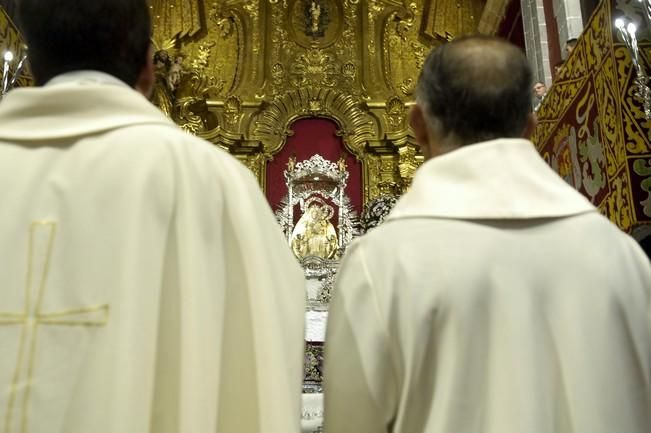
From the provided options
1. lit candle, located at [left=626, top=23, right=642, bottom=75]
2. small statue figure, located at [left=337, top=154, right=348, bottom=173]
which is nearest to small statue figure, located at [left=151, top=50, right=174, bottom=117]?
small statue figure, located at [left=337, top=154, right=348, bottom=173]

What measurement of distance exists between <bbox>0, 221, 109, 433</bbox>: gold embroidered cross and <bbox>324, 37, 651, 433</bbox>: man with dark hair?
52 centimetres

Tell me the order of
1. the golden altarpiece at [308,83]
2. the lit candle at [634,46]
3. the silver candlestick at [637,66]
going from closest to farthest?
1. the silver candlestick at [637,66]
2. the lit candle at [634,46]
3. the golden altarpiece at [308,83]

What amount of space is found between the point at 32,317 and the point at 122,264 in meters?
0.19

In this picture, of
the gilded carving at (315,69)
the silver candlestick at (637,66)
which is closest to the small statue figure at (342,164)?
the gilded carving at (315,69)

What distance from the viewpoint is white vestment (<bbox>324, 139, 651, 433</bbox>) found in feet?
5.11

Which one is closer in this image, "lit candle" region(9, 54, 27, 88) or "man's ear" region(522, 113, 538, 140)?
"man's ear" region(522, 113, 538, 140)

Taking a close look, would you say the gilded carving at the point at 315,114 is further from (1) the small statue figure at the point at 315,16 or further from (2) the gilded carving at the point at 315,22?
(1) the small statue figure at the point at 315,16

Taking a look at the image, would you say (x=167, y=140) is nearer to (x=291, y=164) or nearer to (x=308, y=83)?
(x=291, y=164)

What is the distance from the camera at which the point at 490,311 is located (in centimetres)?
159

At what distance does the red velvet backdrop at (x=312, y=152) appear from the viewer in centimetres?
1083

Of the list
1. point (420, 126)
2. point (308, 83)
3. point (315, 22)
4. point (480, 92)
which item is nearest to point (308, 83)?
point (308, 83)

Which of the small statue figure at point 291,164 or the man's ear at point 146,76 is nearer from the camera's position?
the man's ear at point 146,76

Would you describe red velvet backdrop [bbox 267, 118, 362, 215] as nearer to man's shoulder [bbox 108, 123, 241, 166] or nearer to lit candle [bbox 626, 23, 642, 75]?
lit candle [bbox 626, 23, 642, 75]

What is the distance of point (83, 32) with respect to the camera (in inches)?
61.6
